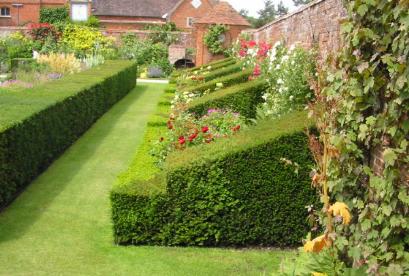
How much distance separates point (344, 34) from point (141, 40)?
29.0 metres

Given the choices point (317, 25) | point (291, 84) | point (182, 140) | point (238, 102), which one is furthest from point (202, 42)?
point (182, 140)

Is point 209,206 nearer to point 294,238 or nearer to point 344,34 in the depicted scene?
point 294,238

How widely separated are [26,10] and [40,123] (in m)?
35.3

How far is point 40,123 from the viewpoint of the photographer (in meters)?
8.10

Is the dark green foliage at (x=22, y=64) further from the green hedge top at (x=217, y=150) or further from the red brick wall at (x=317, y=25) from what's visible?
the green hedge top at (x=217, y=150)

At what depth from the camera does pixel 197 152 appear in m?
6.02

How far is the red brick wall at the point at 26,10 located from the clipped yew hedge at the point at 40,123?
29.1 m

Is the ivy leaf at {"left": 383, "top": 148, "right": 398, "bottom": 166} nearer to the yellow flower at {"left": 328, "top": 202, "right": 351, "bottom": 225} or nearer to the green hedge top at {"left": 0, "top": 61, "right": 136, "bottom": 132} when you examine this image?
the yellow flower at {"left": 328, "top": 202, "right": 351, "bottom": 225}

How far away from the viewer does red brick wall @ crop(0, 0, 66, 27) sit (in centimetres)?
4047

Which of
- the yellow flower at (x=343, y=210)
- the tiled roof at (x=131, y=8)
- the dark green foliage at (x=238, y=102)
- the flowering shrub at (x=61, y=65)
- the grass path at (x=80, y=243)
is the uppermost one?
the tiled roof at (x=131, y=8)

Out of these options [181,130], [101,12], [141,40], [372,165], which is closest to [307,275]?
[372,165]

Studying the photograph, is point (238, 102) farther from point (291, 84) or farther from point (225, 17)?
point (225, 17)

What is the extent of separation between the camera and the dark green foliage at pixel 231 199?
5605 mm

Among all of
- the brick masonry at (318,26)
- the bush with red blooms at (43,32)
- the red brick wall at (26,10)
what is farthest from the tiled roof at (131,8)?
the brick masonry at (318,26)
